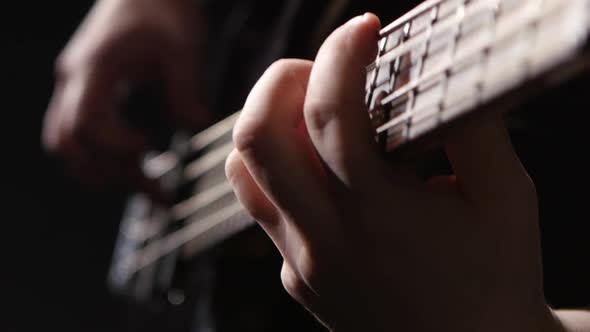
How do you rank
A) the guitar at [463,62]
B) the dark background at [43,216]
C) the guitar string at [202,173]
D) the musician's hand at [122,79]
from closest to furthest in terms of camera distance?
the guitar at [463,62]
the guitar string at [202,173]
the musician's hand at [122,79]
the dark background at [43,216]

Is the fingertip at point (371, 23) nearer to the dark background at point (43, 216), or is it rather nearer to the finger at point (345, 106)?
the finger at point (345, 106)

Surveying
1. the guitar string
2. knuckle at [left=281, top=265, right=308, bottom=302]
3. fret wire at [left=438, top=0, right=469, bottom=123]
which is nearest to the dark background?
the guitar string

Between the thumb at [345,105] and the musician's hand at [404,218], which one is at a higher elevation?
the thumb at [345,105]

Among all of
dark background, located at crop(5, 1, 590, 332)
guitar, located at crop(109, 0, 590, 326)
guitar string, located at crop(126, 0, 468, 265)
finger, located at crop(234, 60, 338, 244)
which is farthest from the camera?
dark background, located at crop(5, 1, 590, 332)

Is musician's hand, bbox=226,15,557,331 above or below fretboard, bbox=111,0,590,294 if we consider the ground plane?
below

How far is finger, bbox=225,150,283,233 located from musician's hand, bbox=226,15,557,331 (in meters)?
0.04

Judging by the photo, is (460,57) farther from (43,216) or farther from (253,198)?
(43,216)

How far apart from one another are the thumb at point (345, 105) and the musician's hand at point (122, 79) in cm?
60

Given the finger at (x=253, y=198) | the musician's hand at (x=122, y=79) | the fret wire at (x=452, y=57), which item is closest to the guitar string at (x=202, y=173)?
the musician's hand at (x=122, y=79)

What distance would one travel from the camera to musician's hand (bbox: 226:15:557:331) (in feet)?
1.12

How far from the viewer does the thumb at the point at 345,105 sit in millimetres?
341

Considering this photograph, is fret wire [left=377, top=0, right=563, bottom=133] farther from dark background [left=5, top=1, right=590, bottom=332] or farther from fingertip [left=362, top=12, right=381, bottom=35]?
dark background [left=5, top=1, right=590, bottom=332]

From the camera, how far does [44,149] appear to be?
1.34 m

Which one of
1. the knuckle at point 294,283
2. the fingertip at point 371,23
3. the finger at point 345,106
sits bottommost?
the knuckle at point 294,283
